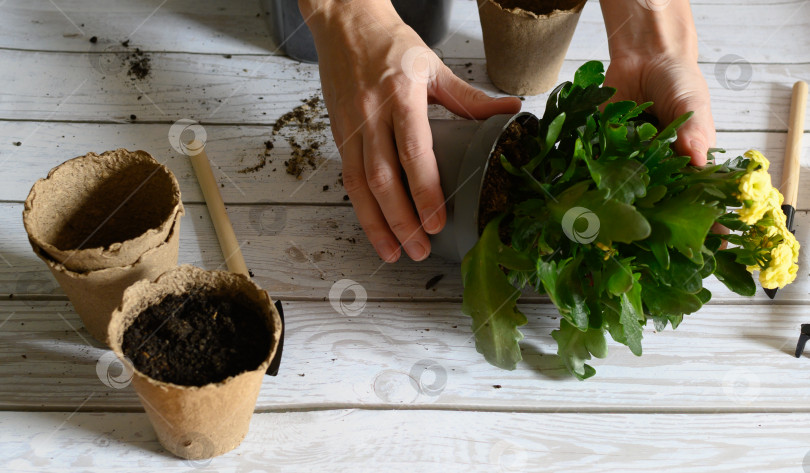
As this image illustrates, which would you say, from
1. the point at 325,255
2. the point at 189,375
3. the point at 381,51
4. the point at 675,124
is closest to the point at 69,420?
the point at 189,375

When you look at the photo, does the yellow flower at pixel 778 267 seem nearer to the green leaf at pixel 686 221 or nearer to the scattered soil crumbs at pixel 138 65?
the green leaf at pixel 686 221

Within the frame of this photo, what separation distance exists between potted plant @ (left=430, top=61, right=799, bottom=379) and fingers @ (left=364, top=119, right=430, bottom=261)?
2.6 inches

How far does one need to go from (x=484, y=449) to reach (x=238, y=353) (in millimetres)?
340

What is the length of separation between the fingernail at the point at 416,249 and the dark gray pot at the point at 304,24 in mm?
514

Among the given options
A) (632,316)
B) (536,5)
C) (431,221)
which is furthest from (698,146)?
(536,5)

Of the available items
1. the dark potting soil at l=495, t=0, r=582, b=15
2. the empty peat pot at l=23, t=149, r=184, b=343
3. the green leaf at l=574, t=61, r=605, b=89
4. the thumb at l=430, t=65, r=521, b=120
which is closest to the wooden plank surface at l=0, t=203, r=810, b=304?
the empty peat pot at l=23, t=149, r=184, b=343

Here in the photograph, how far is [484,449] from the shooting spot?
874mm

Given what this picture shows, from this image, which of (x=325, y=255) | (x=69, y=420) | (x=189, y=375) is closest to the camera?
(x=189, y=375)

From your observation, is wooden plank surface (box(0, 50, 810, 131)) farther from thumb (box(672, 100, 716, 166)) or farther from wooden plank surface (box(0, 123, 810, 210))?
thumb (box(672, 100, 716, 166))

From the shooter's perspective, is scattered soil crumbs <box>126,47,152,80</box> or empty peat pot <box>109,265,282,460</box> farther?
scattered soil crumbs <box>126,47,152,80</box>

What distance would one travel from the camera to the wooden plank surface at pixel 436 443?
85cm

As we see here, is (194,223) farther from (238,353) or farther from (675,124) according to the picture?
(675,124)

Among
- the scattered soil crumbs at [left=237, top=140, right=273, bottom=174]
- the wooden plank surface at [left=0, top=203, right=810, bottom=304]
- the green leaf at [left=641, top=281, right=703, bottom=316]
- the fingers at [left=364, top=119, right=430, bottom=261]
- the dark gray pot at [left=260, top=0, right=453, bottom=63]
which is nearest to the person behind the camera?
the green leaf at [left=641, top=281, right=703, bottom=316]

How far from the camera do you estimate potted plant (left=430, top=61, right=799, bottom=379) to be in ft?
2.39
